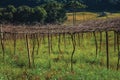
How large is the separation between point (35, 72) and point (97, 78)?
3.08 m

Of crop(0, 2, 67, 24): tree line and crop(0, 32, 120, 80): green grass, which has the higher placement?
crop(0, 32, 120, 80): green grass

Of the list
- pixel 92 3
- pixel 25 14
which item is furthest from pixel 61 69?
pixel 92 3

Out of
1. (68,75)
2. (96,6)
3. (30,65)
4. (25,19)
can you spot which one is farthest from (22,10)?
(68,75)

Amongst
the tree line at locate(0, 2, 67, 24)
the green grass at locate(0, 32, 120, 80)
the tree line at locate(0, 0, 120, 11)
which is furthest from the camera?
the tree line at locate(0, 0, 120, 11)

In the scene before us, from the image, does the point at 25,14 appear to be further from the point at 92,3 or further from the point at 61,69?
the point at 61,69

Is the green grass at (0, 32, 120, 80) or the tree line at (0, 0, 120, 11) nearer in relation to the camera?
the green grass at (0, 32, 120, 80)

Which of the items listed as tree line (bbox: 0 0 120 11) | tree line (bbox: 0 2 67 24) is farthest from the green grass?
tree line (bbox: 0 0 120 11)

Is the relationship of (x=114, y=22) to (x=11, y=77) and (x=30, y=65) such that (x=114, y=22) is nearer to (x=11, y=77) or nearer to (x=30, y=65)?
(x=30, y=65)

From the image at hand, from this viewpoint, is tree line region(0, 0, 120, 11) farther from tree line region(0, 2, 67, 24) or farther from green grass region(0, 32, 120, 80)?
green grass region(0, 32, 120, 80)

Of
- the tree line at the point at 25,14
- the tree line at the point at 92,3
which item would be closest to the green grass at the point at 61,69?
the tree line at the point at 25,14

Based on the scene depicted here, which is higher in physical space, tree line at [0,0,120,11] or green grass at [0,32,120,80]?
green grass at [0,32,120,80]

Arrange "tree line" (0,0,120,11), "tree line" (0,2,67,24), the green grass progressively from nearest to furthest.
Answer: the green grass → "tree line" (0,2,67,24) → "tree line" (0,0,120,11)

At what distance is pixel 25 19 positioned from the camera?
Answer: 181ft

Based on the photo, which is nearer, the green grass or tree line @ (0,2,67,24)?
the green grass
